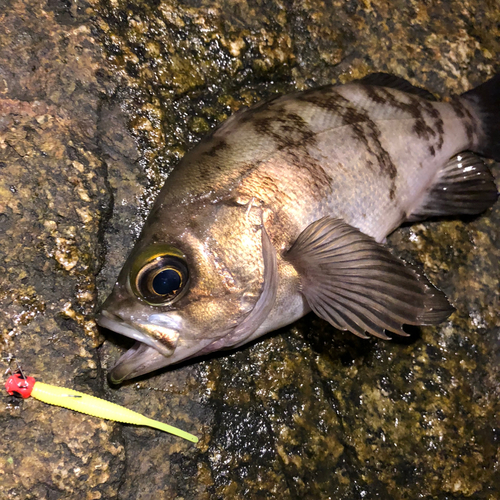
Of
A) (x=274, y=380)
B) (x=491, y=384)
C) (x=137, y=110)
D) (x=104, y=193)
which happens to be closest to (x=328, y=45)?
(x=137, y=110)

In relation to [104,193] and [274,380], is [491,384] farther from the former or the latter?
[104,193]

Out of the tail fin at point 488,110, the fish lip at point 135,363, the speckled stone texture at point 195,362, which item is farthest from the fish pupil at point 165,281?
the tail fin at point 488,110

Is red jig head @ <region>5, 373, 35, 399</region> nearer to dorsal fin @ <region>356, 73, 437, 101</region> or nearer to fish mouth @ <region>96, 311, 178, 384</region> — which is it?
fish mouth @ <region>96, 311, 178, 384</region>

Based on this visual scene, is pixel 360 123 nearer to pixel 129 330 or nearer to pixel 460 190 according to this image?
pixel 460 190

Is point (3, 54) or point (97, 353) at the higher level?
point (3, 54)

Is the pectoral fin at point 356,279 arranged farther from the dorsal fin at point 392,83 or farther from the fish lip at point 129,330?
the dorsal fin at point 392,83

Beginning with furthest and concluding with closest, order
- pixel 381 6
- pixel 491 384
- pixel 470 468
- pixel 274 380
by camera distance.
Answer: pixel 381 6 < pixel 491 384 < pixel 470 468 < pixel 274 380
